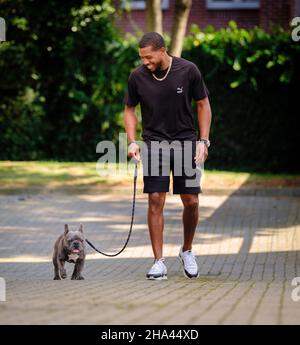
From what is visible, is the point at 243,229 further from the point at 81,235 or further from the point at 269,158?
the point at 269,158

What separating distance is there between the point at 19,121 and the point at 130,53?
2.84 m

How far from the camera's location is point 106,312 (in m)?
6.19

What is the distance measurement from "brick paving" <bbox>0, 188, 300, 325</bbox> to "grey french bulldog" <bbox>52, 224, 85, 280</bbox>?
19 cm

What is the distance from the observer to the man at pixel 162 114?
9250 millimetres

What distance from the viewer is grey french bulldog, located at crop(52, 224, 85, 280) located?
9.62 meters

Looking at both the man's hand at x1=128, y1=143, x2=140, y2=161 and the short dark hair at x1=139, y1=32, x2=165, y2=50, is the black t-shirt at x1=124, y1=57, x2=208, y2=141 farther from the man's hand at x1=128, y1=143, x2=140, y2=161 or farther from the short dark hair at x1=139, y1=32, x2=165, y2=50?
the short dark hair at x1=139, y1=32, x2=165, y2=50

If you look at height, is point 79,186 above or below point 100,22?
below

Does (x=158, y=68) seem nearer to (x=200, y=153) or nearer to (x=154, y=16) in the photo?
(x=200, y=153)

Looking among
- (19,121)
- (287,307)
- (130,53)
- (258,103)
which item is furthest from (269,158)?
(287,307)

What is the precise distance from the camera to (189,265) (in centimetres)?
960

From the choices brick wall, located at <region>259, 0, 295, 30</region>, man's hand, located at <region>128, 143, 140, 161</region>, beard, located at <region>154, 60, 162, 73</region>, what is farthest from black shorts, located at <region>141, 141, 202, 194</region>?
brick wall, located at <region>259, 0, 295, 30</region>

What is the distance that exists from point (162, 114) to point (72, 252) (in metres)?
1.58

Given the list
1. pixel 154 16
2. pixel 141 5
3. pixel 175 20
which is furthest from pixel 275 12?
pixel 154 16
